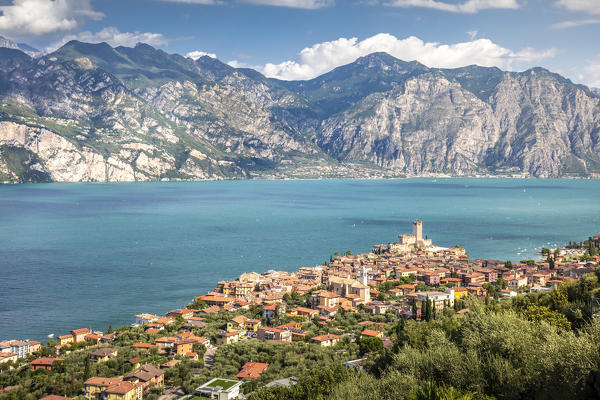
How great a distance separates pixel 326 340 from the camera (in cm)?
3409

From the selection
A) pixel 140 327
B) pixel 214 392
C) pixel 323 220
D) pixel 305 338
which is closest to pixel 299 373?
pixel 214 392

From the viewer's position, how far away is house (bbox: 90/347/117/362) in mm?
31000

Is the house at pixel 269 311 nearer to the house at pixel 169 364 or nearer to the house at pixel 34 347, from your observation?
the house at pixel 169 364

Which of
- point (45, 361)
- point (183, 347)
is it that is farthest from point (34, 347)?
point (183, 347)

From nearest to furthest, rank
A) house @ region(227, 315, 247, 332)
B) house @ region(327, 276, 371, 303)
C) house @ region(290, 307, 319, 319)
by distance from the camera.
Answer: house @ region(227, 315, 247, 332) → house @ region(290, 307, 319, 319) → house @ region(327, 276, 371, 303)

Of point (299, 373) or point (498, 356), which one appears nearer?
point (498, 356)

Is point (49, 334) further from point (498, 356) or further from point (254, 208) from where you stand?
point (254, 208)

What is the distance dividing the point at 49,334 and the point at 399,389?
1343 inches

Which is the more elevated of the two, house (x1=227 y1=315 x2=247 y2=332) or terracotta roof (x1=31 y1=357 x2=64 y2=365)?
terracotta roof (x1=31 y1=357 x2=64 y2=365)

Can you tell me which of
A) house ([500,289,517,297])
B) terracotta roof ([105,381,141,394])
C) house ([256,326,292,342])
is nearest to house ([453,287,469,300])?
house ([500,289,517,297])

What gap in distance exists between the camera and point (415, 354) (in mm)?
17562

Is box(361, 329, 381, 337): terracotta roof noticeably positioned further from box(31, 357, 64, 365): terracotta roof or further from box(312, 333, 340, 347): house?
box(31, 357, 64, 365): terracotta roof

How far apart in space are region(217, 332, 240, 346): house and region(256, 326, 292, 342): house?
166cm

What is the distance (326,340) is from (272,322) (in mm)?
7942
